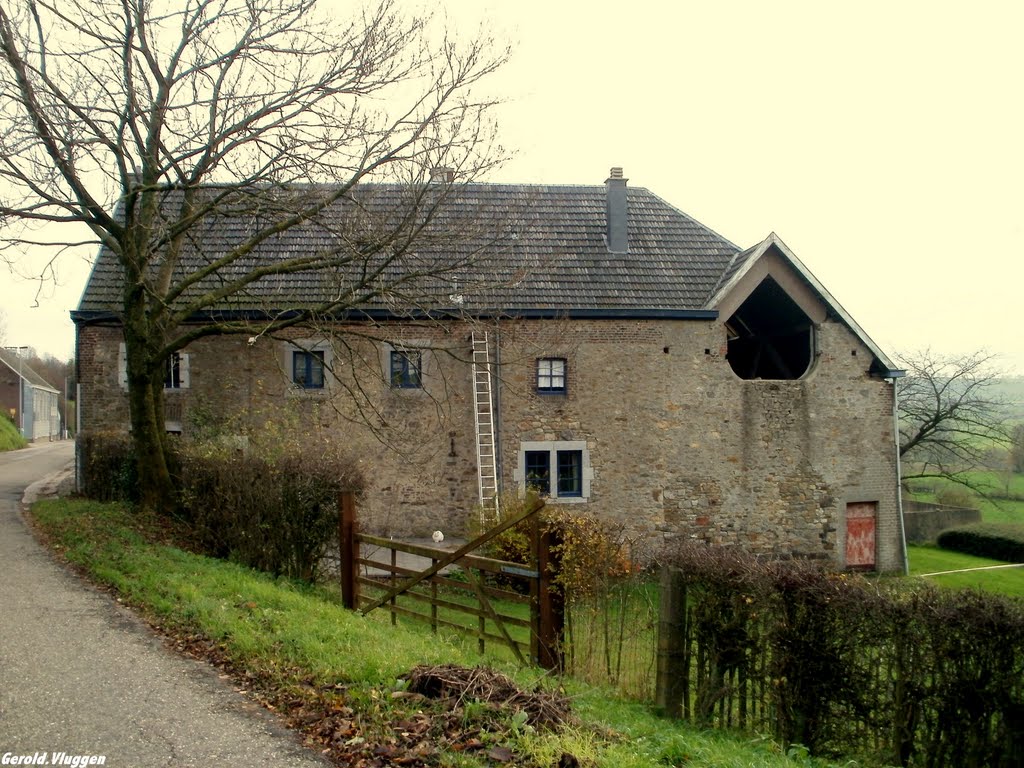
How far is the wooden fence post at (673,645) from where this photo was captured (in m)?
7.90

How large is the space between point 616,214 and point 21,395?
55342mm

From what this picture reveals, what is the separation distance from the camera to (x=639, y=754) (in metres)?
5.66

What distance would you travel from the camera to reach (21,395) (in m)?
61.2

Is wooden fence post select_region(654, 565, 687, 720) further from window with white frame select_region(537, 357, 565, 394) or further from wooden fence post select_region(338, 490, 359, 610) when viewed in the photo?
window with white frame select_region(537, 357, 565, 394)

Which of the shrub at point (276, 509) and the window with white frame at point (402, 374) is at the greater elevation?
the window with white frame at point (402, 374)

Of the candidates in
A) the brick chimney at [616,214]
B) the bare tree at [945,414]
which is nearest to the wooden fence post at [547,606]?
the brick chimney at [616,214]

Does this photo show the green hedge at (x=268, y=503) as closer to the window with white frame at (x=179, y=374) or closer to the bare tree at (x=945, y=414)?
the window with white frame at (x=179, y=374)

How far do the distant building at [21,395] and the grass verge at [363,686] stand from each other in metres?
56.8

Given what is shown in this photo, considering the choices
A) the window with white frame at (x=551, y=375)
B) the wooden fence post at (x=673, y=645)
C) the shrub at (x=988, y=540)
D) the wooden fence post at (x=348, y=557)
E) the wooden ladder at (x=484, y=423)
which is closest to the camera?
the wooden fence post at (x=673, y=645)

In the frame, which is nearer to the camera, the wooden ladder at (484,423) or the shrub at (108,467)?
the shrub at (108,467)

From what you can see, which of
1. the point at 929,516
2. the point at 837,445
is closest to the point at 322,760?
the point at 837,445

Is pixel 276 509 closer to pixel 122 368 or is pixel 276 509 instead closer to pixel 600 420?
pixel 600 420

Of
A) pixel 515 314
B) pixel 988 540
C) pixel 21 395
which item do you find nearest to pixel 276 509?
pixel 515 314

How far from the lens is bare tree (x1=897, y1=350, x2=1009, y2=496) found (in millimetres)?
29234
